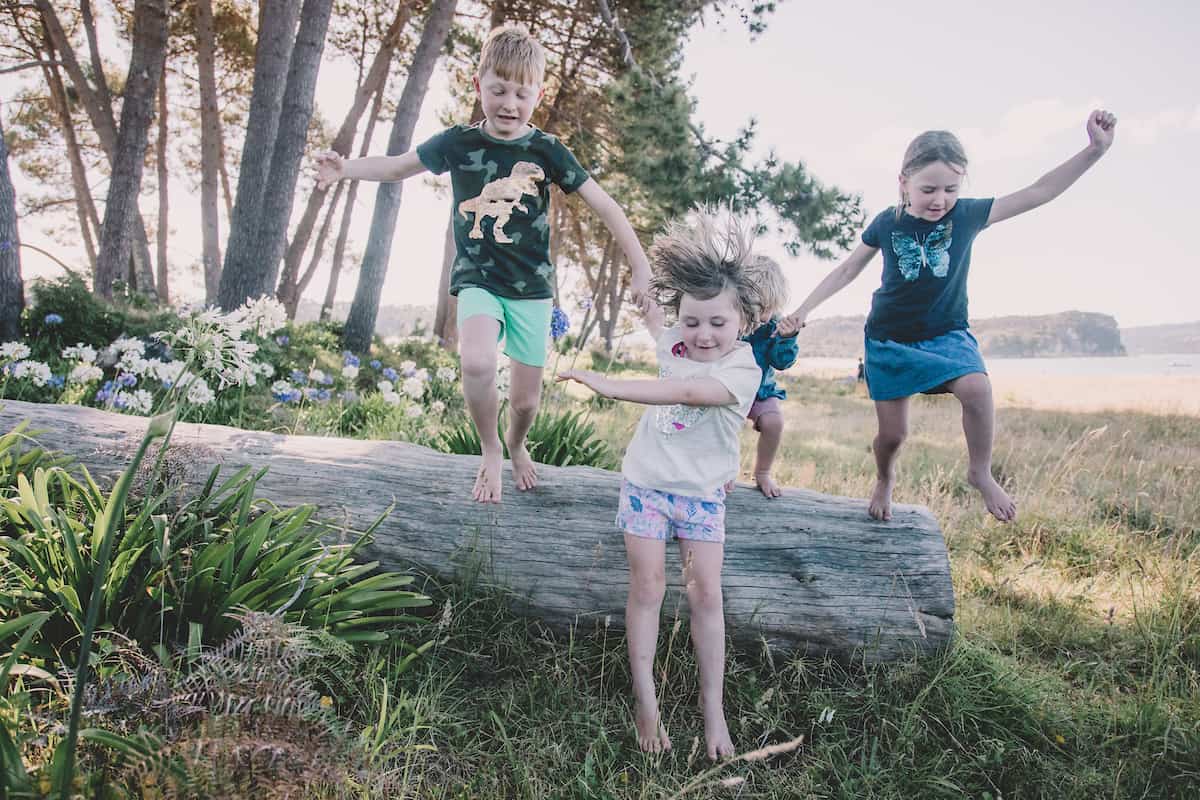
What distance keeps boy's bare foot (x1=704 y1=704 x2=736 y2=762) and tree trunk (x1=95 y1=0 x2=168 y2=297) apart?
9.73 meters

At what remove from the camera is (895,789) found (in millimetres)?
2404

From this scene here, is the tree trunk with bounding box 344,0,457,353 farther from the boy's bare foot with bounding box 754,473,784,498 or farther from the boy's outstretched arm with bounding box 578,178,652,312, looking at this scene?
the boy's bare foot with bounding box 754,473,784,498

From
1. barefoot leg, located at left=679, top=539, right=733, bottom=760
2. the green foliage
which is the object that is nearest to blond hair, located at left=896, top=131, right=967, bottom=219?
barefoot leg, located at left=679, top=539, right=733, bottom=760

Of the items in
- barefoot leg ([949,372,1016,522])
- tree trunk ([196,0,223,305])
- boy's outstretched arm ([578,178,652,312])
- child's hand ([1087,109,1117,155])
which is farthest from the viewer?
tree trunk ([196,0,223,305])

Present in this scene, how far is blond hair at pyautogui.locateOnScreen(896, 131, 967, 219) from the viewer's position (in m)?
3.00

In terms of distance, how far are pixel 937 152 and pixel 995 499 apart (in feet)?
5.10

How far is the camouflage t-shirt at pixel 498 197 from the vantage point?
3.28 m

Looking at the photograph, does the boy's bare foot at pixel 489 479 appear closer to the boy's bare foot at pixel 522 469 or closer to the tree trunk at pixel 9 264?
the boy's bare foot at pixel 522 469

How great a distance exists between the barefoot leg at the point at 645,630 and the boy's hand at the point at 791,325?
46.0 inches

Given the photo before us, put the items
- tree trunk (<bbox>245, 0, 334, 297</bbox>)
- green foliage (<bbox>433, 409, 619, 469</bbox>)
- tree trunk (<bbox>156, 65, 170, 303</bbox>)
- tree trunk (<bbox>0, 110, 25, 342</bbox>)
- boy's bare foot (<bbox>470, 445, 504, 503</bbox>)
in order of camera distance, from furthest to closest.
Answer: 1. tree trunk (<bbox>156, 65, 170, 303</bbox>)
2. tree trunk (<bbox>245, 0, 334, 297</bbox>)
3. tree trunk (<bbox>0, 110, 25, 342</bbox>)
4. green foliage (<bbox>433, 409, 619, 469</bbox>)
5. boy's bare foot (<bbox>470, 445, 504, 503</bbox>)

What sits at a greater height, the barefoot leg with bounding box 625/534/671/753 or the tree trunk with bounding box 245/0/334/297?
the tree trunk with bounding box 245/0/334/297

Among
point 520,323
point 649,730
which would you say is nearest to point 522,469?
point 520,323

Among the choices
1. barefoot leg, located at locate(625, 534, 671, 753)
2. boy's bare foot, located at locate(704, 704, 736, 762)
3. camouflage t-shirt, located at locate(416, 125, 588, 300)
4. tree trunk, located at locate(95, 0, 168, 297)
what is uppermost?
tree trunk, located at locate(95, 0, 168, 297)

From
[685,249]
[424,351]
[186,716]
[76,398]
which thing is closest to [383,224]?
[424,351]
